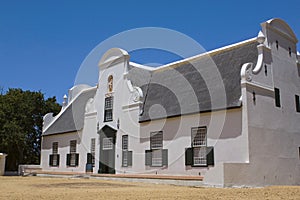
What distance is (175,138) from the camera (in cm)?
1923

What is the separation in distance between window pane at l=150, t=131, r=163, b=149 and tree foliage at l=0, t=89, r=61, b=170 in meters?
16.1

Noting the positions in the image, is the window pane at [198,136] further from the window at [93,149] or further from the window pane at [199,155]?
the window at [93,149]

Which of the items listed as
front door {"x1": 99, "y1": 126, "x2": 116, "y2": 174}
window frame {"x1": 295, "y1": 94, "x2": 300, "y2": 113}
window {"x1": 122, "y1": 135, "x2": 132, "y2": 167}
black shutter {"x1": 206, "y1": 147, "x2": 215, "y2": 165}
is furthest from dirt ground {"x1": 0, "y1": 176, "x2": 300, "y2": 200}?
front door {"x1": 99, "y1": 126, "x2": 116, "y2": 174}

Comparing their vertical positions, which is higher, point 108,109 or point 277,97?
point 108,109

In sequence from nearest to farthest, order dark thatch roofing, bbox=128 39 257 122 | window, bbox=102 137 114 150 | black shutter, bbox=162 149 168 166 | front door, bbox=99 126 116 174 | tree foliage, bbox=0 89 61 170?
1. dark thatch roofing, bbox=128 39 257 122
2. black shutter, bbox=162 149 168 166
3. front door, bbox=99 126 116 174
4. window, bbox=102 137 114 150
5. tree foliage, bbox=0 89 61 170

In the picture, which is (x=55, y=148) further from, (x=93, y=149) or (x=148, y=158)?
(x=148, y=158)

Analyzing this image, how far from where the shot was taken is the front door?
916 inches

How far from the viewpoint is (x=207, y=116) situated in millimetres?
17828

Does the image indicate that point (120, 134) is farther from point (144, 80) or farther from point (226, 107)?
point (226, 107)

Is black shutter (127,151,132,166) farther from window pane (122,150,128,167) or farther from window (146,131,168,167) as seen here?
window (146,131,168,167)

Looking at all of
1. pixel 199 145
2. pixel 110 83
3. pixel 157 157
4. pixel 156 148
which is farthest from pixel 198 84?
pixel 110 83

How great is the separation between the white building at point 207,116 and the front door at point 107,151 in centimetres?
7

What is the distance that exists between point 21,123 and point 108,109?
12.3 meters

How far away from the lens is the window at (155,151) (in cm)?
2009
